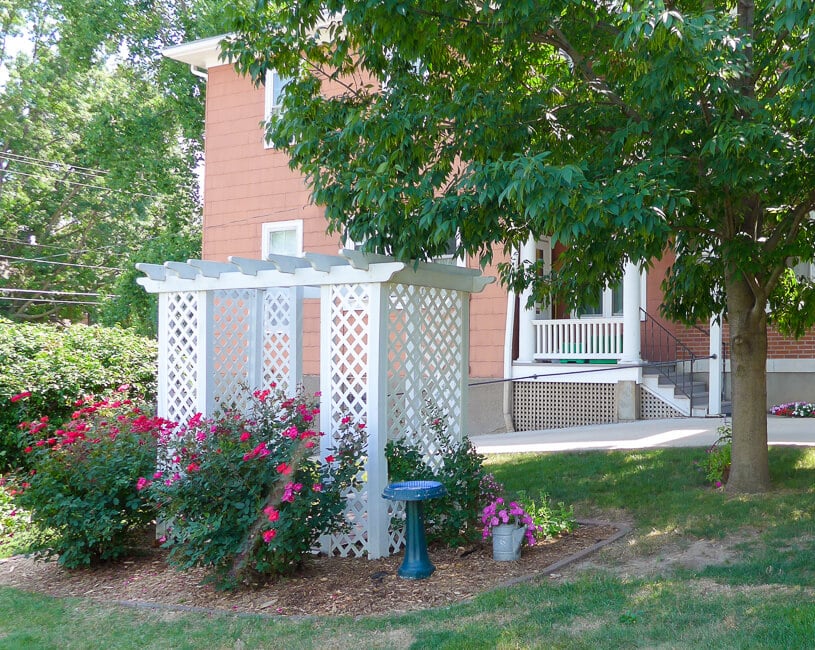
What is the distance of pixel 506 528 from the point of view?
6383 millimetres

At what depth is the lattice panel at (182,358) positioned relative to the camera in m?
7.68

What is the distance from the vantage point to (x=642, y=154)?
7.39 metres

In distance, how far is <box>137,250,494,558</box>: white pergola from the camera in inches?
A: 260

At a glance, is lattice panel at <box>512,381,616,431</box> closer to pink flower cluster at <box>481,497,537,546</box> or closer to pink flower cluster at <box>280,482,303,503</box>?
pink flower cluster at <box>481,497,537,546</box>

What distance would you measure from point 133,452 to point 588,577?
12.3 ft

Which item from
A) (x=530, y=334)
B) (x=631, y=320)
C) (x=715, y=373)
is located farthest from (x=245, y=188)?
(x=715, y=373)

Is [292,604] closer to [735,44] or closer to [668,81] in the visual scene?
[668,81]

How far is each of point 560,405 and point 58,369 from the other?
25.5ft

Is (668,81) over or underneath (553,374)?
over

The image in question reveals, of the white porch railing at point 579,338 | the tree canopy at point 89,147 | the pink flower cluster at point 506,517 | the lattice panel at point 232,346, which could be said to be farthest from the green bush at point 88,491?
the tree canopy at point 89,147

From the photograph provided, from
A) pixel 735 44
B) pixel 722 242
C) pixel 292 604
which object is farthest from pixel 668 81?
pixel 292 604

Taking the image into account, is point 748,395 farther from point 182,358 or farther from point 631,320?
point 631,320

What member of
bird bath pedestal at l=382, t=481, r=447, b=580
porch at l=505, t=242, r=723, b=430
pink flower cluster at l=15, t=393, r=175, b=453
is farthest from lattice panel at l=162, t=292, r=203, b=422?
porch at l=505, t=242, r=723, b=430

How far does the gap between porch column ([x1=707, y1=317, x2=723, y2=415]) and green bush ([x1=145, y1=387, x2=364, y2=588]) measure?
7805 millimetres
